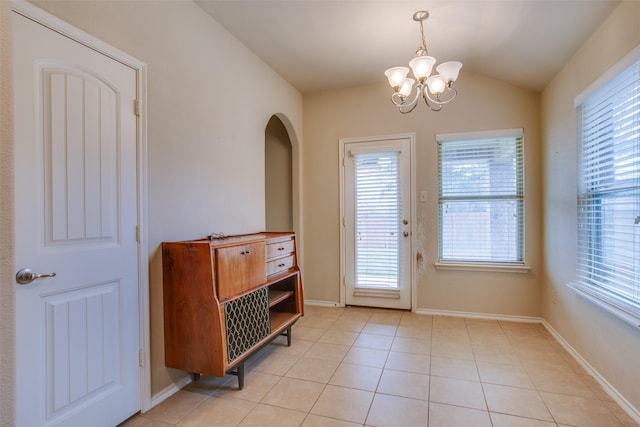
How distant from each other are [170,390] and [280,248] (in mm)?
1302

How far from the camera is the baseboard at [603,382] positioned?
1.86 metres

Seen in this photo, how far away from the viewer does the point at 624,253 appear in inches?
79.0

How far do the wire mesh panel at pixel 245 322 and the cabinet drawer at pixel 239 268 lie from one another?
71 mm

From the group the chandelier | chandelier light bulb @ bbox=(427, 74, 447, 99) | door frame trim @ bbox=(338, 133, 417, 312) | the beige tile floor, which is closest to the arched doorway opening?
door frame trim @ bbox=(338, 133, 417, 312)

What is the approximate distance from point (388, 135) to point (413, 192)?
2.43ft

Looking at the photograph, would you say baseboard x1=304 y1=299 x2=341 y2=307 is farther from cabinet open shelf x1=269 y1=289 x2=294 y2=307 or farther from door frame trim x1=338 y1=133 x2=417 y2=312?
cabinet open shelf x1=269 y1=289 x2=294 y2=307

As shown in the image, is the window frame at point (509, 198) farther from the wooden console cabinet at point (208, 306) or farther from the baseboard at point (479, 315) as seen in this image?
the wooden console cabinet at point (208, 306)

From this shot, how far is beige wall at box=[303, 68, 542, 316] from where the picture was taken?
11.2 feet

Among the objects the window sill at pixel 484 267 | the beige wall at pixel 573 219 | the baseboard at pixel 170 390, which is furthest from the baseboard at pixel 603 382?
the baseboard at pixel 170 390

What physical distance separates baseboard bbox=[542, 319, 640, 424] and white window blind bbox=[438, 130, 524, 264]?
907mm

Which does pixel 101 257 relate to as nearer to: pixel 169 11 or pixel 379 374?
pixel 169 11

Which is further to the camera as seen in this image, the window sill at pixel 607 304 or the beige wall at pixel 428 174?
the beige wall at pixel 428 174

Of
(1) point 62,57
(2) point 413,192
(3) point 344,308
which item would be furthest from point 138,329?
(2) point 413,192

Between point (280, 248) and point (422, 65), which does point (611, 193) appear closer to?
point (422, 65)
